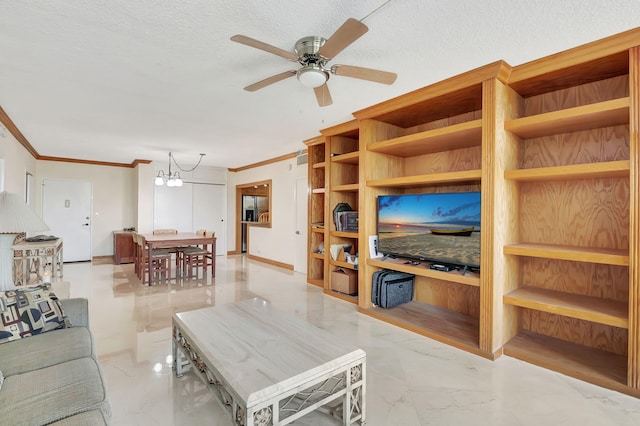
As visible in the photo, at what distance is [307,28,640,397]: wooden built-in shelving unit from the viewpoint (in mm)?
2104

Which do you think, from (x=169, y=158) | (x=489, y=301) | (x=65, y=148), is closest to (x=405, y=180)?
(x=489, y=301)

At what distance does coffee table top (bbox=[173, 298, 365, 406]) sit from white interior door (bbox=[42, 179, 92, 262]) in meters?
6.30

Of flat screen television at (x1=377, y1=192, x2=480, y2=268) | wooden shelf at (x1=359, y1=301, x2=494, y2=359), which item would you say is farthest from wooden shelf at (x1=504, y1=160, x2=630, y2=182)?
wooden shelf at (x1=359, y1=301, x2=494, y2=359)

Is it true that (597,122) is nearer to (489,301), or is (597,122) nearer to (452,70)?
(452,70)

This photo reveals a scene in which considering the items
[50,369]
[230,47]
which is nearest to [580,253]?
[230,47]

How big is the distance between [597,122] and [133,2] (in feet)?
10.7

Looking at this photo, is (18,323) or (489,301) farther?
(489,301)

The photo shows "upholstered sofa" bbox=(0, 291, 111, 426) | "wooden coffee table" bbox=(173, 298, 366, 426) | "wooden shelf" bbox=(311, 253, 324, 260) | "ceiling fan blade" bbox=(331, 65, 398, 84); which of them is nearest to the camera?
"upholstered sofa" bbox=(0, 291, 111, 426)

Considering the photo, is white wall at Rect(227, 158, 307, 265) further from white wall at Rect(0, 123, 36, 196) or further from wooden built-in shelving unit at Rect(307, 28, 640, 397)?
white wall at Rect(0, 123, 36, 196)

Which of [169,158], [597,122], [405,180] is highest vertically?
[169,158]

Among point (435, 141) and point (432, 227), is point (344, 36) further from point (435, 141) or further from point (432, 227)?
point (432, 227)

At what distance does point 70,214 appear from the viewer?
674 centimetres

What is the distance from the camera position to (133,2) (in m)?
1.67

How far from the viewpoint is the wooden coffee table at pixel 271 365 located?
138 cm
